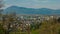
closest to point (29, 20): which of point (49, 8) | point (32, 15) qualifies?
point (32, 15)

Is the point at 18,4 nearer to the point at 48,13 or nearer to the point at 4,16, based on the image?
the point at 4,16

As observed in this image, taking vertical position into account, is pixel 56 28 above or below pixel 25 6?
below

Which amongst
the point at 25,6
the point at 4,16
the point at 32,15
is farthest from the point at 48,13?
the point at 4,16

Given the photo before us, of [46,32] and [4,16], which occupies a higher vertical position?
[4,16]

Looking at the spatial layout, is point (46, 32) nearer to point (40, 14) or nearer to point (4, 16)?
point (40, 14)

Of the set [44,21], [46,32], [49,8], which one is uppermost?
[49,8]

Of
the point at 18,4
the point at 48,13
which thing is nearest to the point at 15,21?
the point at 18,4

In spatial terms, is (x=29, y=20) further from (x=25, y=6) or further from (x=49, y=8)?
(x=49, y=8)
